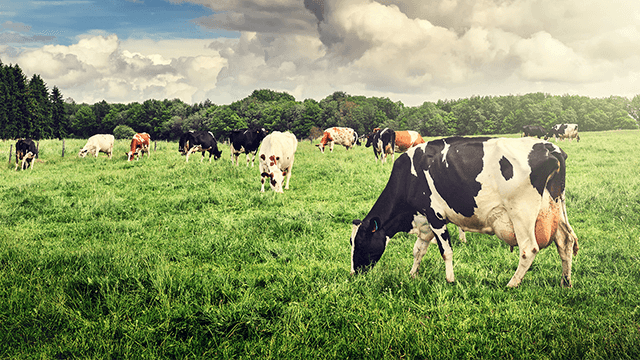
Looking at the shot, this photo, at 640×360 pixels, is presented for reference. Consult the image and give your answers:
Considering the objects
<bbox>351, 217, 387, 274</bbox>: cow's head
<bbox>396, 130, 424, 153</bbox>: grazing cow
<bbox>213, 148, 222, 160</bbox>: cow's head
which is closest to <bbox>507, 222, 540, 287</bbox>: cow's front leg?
<bbox>351, 217, 387, 274</bbox>: cow's head

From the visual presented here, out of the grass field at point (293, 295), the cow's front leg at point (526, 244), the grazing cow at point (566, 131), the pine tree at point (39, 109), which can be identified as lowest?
the grass field at point (293, 295)

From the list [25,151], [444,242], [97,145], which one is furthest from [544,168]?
[97,145]

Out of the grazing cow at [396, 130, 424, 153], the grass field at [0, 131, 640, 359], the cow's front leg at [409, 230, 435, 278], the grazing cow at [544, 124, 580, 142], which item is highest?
the grazing cow at [544, 124, 580, 142]

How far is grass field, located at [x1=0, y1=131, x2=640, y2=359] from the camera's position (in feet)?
10.9

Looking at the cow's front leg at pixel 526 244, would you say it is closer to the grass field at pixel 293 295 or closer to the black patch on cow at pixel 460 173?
the grass field at pixel 293 295

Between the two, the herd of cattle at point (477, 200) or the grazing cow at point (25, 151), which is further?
the grazing cow at point (25, 151)

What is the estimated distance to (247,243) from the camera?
666cm

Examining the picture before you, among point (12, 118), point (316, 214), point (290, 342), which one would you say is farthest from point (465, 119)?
point (12, 118)

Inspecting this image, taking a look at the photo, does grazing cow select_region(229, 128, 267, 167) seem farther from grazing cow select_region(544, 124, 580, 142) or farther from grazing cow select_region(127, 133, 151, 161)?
grazing cow select_region(544, 124, 580, 142)

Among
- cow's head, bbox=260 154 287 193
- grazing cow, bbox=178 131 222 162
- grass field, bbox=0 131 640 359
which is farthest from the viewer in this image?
grazing cow, bbox=178 131 222 162

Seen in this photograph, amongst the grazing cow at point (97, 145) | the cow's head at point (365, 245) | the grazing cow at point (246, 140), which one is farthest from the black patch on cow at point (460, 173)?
the grazing cow at point (97, 145)

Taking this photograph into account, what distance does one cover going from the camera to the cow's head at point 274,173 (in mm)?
12078

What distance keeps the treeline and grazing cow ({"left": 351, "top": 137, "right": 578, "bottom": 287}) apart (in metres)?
77.1

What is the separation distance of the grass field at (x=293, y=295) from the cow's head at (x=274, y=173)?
363 centimetres
